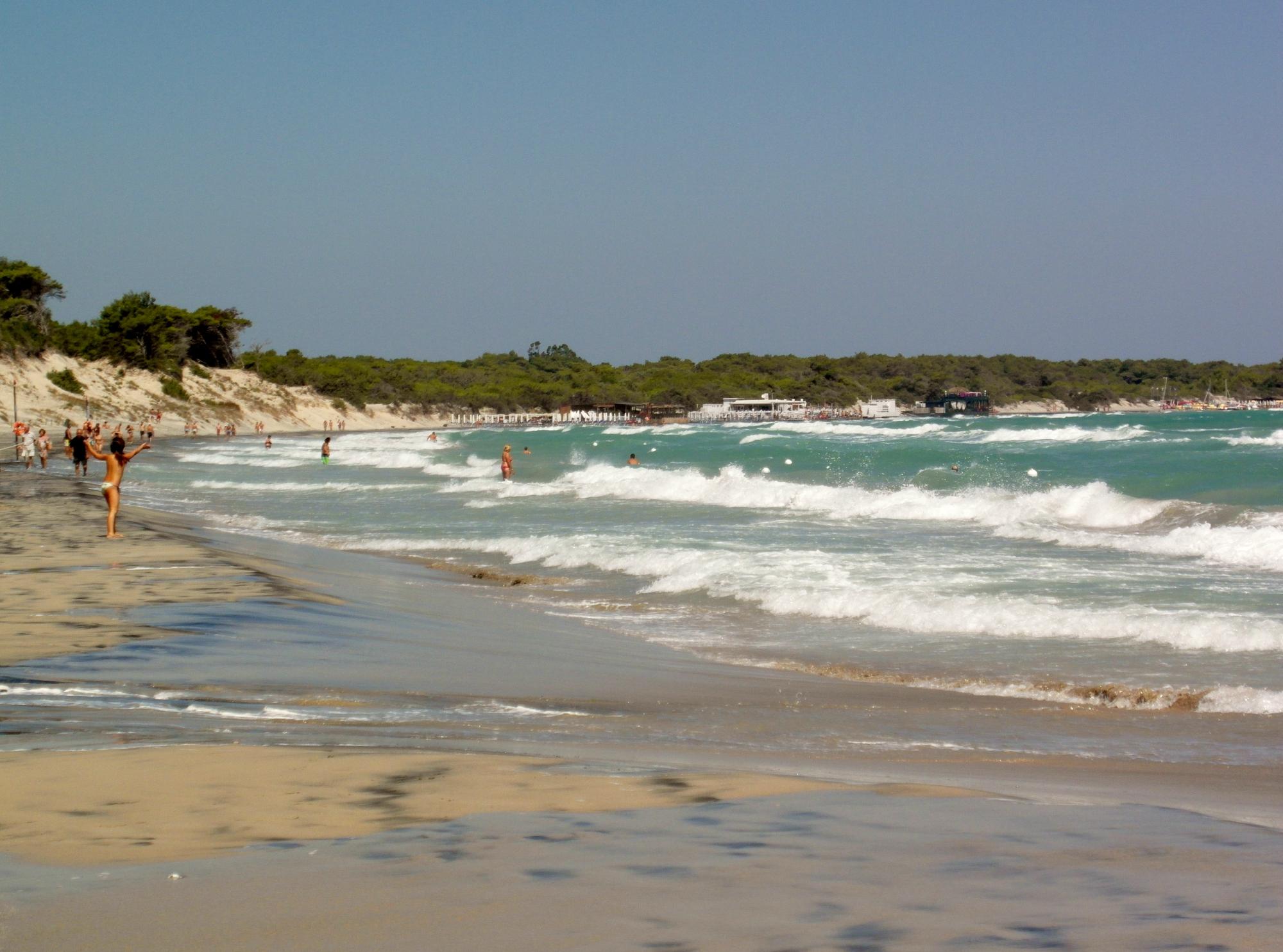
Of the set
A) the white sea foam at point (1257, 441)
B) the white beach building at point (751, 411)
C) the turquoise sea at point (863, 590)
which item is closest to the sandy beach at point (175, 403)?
the white beach building at point (751, 411)

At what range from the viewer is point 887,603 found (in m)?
12.3

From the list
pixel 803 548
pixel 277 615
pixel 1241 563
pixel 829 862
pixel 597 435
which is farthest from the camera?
pixel 597 435

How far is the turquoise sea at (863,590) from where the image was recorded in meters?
7.20

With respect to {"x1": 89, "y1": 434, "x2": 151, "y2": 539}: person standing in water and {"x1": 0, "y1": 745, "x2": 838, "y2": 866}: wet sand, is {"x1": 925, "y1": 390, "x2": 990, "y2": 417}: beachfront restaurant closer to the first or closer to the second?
{"x1": 89, "y1": 434, "x2": 151, "y2": 539}: person standing in water

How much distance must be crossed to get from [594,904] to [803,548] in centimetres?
1433

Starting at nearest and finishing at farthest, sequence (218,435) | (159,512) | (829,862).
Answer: (829,862) < (159,512) < (218,435)

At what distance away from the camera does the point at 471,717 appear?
6.79 meters

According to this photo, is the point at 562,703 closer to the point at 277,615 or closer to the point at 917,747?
the point at 917,747

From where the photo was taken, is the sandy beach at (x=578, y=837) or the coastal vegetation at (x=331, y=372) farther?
the coastal vegetation at (x=331, y=372)

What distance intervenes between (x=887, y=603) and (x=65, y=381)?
267 ft

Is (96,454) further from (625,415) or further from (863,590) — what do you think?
(625,415)

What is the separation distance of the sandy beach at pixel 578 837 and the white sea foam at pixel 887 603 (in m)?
3.00

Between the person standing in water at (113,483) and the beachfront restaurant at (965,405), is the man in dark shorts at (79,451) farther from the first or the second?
the beachfront restaurant at (965,405)

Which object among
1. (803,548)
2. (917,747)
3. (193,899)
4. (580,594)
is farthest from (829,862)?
(803,548)
